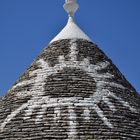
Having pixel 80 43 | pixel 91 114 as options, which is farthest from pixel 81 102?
pixel 80 43

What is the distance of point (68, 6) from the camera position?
16812mm

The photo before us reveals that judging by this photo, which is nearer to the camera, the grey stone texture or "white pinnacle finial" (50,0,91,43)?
the grey stone texture

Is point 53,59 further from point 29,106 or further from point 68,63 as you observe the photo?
point 29,106

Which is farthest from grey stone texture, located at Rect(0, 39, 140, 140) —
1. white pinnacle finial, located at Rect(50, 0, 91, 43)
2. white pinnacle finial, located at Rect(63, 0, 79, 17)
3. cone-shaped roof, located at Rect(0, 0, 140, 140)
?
white pinnacle finial, located at Rect(63, 0, 79, 17)

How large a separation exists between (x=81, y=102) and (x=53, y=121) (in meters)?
0.90

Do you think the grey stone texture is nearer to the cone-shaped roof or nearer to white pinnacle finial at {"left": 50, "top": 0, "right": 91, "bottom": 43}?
the cone-shaped roof

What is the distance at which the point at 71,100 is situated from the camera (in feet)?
44.0

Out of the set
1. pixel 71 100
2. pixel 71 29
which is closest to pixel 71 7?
pixel 71 29

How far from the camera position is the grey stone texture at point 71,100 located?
1274cm

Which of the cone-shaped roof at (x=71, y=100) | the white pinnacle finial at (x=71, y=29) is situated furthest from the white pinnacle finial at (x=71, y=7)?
the cone-shaped roof at (x=71, y=100)

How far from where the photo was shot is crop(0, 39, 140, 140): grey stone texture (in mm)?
12742

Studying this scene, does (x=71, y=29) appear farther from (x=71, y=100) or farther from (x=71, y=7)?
(x=71, y=100)

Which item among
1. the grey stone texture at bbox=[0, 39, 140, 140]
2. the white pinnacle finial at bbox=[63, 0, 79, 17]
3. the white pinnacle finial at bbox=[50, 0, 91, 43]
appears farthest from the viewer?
the white pinnacle finial at bbox=[63, 0, 79, 17]

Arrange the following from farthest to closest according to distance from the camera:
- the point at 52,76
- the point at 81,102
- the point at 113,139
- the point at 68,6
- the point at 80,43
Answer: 1. the point at 68,6
2. the point at 80,43
3. the point at 52,76
4. the point at 81,102
5. the point at 113,139
